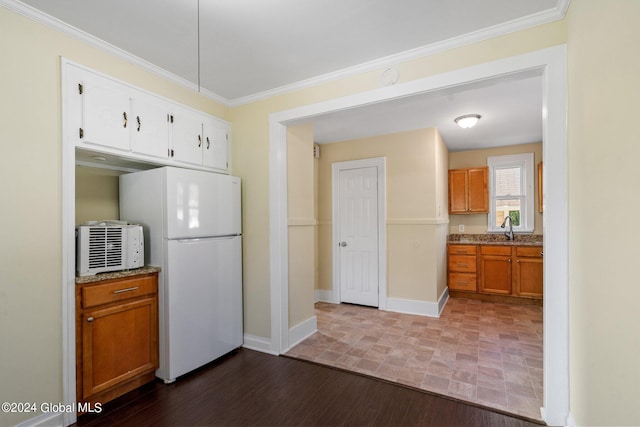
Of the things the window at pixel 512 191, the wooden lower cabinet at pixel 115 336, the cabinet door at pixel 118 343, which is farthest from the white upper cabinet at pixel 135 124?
the window at pixel 512 191

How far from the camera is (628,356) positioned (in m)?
1.05

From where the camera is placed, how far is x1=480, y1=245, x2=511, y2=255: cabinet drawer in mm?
4809

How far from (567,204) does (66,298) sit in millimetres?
3296

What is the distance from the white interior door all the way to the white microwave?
299cm

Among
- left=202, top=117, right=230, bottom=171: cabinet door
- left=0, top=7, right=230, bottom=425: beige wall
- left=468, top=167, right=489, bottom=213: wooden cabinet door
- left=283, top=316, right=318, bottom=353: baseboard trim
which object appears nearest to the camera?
left=0, top=7, right=230, bottom=425: beige wall

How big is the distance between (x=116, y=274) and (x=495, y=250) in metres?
5.14

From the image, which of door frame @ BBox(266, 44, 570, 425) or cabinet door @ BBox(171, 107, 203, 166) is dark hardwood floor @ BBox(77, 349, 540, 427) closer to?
door frame @ BBox(266, 44, 570, 425)

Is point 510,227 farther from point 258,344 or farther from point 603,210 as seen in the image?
point 258,344

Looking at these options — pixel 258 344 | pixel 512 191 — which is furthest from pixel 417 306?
→ pixel 512 191

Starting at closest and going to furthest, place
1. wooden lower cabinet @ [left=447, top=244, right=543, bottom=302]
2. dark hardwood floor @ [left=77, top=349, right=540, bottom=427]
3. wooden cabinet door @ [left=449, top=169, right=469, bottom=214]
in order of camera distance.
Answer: dark hardwood floor @ [left=77, top=349, right=540, bottom=427], wooden lower cabinet @ [left=447, top=244, right=543, bottom=302], wooden cabinet door @ [left=449, top=169, right=469, bottom=214]

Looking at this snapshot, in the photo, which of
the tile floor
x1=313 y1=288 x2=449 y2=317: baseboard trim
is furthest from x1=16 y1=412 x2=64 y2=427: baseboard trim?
x1=313 y1=288 x2=449 y2=317: baseboard trim

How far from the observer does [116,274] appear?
2.22m

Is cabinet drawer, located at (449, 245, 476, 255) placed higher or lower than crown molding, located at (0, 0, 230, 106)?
lower

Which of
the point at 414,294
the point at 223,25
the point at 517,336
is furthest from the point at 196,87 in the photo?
the point at 517,336
